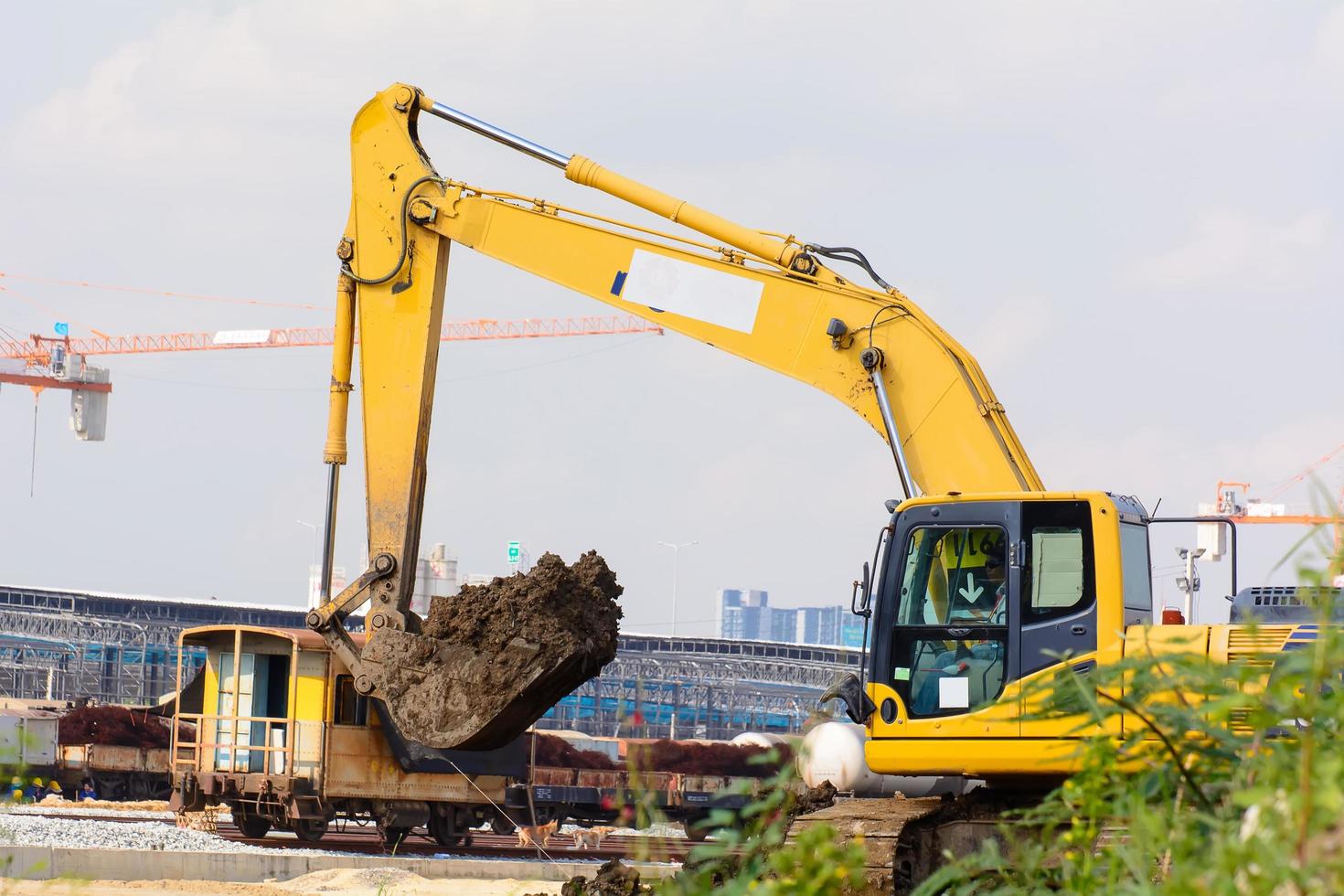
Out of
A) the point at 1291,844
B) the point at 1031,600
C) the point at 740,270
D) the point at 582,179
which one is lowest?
the point at 1291,844

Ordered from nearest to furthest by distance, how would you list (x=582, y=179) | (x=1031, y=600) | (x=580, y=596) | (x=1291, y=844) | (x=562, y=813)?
(x=1291, y=844) < (x=1031, y=600) < (x=582, y=179) < (x=580, y=596) < (x=562, y=813)

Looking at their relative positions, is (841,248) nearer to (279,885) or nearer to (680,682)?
(279,885)

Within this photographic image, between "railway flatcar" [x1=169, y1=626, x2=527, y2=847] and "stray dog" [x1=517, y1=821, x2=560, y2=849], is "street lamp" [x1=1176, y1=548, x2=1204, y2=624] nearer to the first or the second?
"railway flatcar" [x1=169, y1=626, x2=527, y2=847]

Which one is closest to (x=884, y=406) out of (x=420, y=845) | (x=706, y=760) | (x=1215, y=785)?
(x=1215, y=785)

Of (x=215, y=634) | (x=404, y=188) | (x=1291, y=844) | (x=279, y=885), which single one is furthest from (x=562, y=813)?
(x=1291, y=844)

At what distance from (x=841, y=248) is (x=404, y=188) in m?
4.33

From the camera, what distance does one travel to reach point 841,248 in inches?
511

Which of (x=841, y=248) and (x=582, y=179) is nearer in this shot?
(x=841, y=248)

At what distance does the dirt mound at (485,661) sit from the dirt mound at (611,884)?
10.3 feet

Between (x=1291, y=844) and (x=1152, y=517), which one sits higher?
(x=1152, y=517)

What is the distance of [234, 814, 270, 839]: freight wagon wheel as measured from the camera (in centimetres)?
2145

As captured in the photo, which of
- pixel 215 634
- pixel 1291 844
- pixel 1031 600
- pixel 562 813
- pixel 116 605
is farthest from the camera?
pixel 116 605

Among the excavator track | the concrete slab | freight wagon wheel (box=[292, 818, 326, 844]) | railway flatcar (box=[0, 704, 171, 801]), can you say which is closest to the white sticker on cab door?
the excavator track

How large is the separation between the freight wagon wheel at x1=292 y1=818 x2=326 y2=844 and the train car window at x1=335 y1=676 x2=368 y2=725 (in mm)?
1280
